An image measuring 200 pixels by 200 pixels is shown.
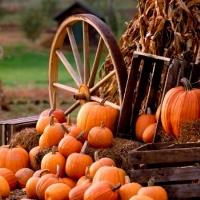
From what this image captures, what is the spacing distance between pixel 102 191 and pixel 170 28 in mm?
2026

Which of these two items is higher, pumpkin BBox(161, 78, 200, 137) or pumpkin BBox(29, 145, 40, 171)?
pumpkin BBox(161, 78, 200, 137)

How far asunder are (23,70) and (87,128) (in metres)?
14.8

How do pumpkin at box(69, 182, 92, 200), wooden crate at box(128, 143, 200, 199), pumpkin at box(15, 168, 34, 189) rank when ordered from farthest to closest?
pumpkin at box(15, 168, 34, 189)
pumpkin at box(69, 182, 92, 200)
wooden crate at box(128, 143, 200, 199)

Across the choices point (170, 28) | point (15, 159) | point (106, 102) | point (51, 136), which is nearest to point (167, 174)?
point (51, 136)

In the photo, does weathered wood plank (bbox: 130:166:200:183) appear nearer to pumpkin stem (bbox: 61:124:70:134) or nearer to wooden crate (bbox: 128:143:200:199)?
wooden crate (bbox: 128:143:200:199)

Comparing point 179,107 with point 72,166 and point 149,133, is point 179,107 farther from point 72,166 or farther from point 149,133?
point 72,166

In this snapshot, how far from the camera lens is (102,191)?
4.94 m

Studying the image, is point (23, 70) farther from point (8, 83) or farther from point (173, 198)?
point (173, 198)

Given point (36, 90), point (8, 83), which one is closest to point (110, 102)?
point (36, 90)

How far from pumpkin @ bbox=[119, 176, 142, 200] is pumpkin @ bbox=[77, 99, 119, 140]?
44.6 inches

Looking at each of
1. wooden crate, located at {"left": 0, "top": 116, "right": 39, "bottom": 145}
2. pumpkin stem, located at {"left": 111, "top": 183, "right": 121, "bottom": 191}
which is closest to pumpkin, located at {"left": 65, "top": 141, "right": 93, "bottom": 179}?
pumpkin stem, located at {"left": 111, "top": 183, "right": 121, "bottom": 191}

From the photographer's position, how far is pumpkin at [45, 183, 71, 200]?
5.22 meters

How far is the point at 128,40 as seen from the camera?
713cm

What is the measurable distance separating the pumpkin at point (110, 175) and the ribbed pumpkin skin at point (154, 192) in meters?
0.38
